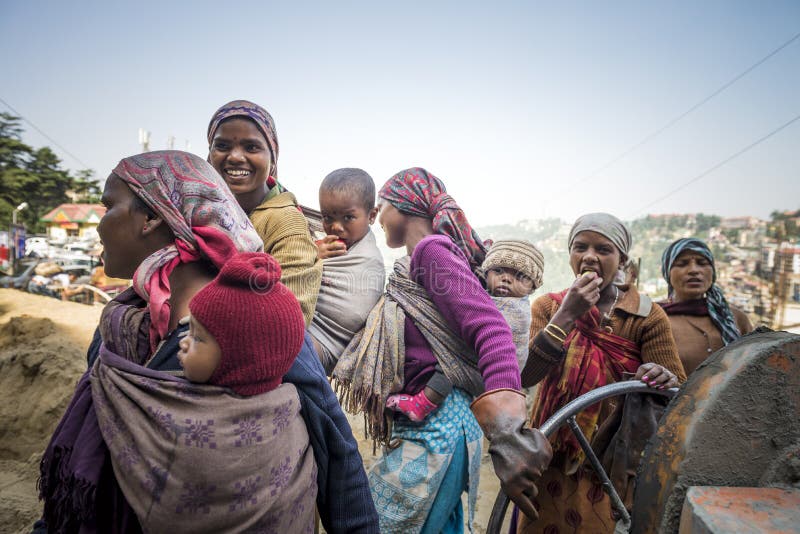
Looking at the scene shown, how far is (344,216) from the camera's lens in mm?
1950

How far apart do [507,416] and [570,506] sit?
4.45 ft

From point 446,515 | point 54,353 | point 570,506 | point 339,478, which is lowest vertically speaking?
point 54,353

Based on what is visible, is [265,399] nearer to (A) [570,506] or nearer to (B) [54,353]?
(A) [570,506]

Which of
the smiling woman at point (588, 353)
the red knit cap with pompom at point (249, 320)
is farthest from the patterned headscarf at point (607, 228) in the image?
the red knit cap with pompom at point (249, 320)

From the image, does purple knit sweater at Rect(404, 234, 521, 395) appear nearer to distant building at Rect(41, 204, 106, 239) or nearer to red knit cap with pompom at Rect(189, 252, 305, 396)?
red knit cap with pompom at Rect(189, 252, 305, 396)

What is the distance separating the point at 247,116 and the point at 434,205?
2.91ft

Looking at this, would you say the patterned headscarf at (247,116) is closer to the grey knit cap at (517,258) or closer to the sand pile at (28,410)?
the grey knit cap at (517,258)

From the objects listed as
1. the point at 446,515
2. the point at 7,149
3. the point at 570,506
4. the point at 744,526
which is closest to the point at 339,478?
the point at 446,515

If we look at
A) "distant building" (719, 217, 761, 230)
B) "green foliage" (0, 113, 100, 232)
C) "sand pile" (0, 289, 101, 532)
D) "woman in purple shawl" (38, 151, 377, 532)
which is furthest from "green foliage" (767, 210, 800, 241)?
"green foliage" (0, 113, 100, 232)

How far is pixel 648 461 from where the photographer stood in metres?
1.04

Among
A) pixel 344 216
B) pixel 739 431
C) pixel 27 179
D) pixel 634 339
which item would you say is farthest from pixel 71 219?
pixel 739 431

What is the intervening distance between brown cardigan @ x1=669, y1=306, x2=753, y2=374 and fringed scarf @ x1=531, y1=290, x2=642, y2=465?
A: 109cm

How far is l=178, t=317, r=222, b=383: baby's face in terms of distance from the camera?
95 centimetres

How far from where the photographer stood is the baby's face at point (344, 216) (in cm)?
191
